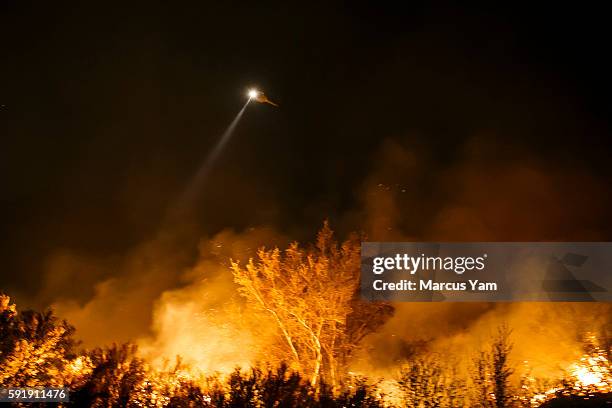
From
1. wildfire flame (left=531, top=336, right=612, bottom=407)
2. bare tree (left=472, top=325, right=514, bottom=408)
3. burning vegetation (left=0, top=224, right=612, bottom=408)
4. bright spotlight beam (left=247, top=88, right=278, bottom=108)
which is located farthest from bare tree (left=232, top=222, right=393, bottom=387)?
bare tree (left=472, top=325, right=514, bottom=408)

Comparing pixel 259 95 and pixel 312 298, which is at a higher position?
pixel 259 95

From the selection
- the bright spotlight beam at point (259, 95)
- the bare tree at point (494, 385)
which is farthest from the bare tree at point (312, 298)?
the bare tree at point (494, 385)

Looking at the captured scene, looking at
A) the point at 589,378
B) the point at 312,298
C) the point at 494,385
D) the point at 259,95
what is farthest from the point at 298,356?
the point at 259,95

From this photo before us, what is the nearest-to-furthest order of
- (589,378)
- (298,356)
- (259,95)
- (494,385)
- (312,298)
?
1. (494,385)
2. (589,378)
3. (312,298)
4. (298,356)
5. (259,95)

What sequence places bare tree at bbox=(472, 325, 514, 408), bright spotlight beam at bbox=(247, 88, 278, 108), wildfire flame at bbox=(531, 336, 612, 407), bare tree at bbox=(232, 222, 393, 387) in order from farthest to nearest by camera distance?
bright spotlight beam at bbox=(247, 88, 278, 108) < bare tree at bbox=(232, 222, 393, 387) < wildfire flame at bbox=(531, 336, 612, 407) < bare tree at bbox=(472, 325, 514, 408)

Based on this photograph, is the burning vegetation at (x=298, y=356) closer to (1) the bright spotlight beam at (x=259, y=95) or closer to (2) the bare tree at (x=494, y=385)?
(2) the bare tree at (x=494, y=385)

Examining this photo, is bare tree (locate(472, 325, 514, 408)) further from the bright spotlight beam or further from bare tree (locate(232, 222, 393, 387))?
the bright spotlight beam

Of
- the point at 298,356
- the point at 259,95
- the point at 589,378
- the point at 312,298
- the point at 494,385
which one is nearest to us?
the point at 494,385

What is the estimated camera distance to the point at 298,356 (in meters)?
16.6

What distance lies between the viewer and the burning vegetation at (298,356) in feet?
34.6

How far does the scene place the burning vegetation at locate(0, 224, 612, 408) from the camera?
1055 centimetres

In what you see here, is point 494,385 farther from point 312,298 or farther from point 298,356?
point 298,356

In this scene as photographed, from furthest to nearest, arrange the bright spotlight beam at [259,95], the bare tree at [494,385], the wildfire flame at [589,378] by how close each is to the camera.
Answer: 1. the bright spotlight beam at [259,95]
2. the wildfire flame at [589,378]
3. the bare tree at [494,385]

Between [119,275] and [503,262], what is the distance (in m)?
14.8
